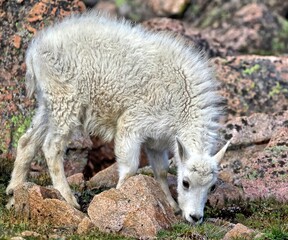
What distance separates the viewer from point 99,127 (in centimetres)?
1426

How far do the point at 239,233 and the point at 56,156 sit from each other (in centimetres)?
359

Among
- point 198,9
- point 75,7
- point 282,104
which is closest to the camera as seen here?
point 75,7

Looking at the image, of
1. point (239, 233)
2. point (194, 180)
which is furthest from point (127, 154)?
point (239, 233)

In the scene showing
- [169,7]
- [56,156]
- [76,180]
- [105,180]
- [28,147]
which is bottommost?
[169,7]

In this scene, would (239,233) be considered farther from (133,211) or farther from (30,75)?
(30,75)

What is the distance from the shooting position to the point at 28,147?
1428 cm

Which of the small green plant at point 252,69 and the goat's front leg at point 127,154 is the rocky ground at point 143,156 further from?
the goat's front leg at point 127,154

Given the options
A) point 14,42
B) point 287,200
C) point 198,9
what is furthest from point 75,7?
point 198,9

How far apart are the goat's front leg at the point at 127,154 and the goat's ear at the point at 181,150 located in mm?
786

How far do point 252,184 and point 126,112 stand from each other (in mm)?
2844

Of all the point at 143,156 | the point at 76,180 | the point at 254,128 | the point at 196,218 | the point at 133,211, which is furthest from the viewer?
the point at 143,156

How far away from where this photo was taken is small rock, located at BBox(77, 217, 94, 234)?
38.2 feet

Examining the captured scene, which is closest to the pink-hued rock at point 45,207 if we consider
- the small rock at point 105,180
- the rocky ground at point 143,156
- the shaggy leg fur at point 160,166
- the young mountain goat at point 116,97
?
the rocky ground at point 143,156

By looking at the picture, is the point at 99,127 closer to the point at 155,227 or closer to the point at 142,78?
the point at 142,78
